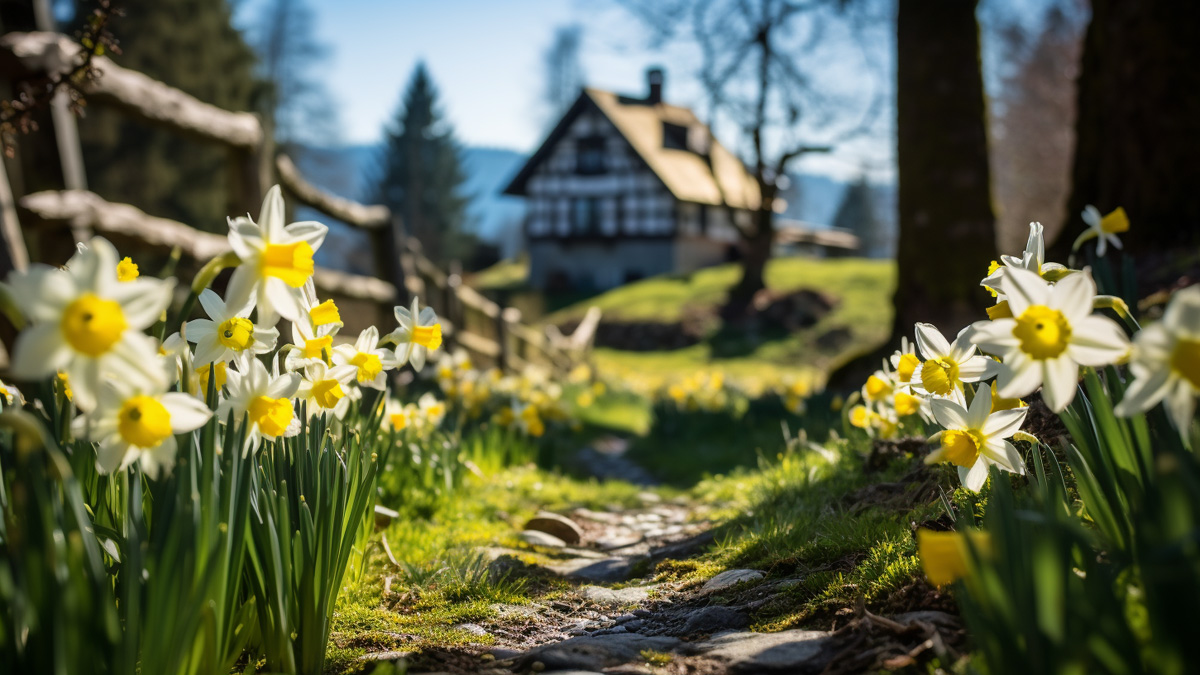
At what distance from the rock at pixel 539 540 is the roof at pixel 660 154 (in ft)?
80.3

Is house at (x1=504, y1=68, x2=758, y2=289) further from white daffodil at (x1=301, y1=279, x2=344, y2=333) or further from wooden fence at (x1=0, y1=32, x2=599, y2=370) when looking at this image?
white daffodil at (x1=301, y1=279, x2=344, y2=333)

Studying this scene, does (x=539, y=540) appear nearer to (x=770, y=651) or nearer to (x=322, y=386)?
(x=322, y=386)

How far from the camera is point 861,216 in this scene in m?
56.2

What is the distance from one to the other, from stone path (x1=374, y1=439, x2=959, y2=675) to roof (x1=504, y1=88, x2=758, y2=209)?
81.5ft

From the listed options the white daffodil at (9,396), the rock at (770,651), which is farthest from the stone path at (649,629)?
the white daffodil at (9,396)

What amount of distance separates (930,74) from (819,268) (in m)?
20.8

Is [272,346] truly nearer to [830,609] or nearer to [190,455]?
[190,455]

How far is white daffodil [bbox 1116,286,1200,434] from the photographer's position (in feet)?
3.35

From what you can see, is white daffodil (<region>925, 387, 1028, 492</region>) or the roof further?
the roof

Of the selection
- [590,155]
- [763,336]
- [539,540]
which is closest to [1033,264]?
[539,540]

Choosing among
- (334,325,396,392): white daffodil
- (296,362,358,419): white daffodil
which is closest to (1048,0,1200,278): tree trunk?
(334,325,396,392): white daffodil

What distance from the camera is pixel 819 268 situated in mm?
26188

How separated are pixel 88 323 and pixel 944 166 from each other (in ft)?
19.3

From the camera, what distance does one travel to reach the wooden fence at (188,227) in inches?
132
